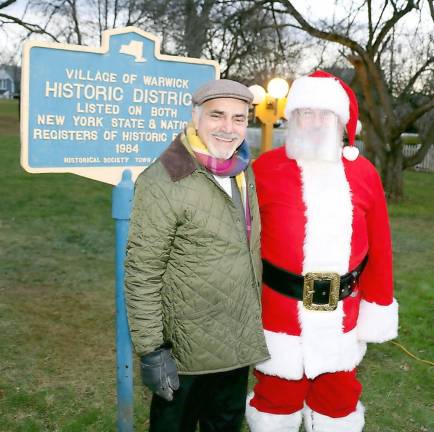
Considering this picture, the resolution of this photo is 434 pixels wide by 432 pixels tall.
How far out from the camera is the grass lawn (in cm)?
330

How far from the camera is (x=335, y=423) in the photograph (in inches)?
107

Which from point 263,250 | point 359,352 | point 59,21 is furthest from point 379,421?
point 59,21

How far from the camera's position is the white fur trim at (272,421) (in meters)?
2.69

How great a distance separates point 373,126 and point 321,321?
9844mm

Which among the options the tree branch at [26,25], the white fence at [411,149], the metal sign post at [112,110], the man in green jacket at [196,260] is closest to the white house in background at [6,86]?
the white fence at [411,149]

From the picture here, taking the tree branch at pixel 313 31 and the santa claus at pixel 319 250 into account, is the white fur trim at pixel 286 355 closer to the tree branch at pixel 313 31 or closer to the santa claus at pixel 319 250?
the santa claus at pixel 319 250

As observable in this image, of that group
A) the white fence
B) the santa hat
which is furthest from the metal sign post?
the white fence

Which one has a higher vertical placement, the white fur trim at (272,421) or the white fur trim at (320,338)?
the white fur trim at (320,338)

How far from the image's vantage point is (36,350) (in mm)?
4051

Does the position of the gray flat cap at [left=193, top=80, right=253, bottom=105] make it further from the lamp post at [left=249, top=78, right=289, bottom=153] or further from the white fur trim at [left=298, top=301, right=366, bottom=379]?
the lamp post at [left=249, top=78, right=289, bottom=153]

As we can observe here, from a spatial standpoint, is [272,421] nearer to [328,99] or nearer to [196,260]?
[196,260]

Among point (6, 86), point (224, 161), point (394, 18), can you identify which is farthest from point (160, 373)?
point (6, 86)

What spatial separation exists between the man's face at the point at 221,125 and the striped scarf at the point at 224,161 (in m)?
0.03

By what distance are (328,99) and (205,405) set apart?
61.1 inches
